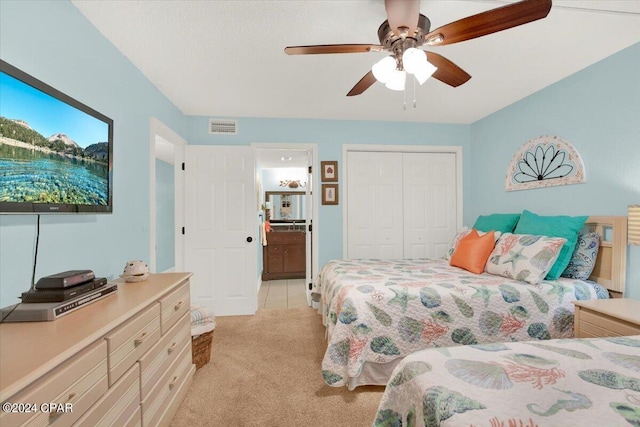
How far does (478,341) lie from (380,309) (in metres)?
0.76

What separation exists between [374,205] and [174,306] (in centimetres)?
276

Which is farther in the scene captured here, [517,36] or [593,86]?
[593,86]

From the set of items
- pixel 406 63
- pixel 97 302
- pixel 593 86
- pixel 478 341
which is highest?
pixel 593 86

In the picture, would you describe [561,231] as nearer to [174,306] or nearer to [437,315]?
[437,315]

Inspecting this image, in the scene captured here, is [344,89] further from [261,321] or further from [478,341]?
[261,321]

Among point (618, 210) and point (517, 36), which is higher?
point (517, 36)

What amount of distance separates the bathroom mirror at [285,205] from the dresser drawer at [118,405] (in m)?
4.93

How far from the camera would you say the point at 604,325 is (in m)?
1.80

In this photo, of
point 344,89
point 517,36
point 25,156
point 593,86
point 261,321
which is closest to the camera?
point 25,156

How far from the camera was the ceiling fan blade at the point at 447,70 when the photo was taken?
65.7 inches

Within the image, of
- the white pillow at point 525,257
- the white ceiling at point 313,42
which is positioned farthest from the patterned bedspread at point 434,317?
the white ceiling at point 313,42

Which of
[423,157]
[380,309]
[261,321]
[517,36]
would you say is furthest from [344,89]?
[261,321]

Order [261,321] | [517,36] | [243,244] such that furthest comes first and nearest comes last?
[243,244], [261,321], [517,36]

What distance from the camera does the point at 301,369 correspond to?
91.6 inches
